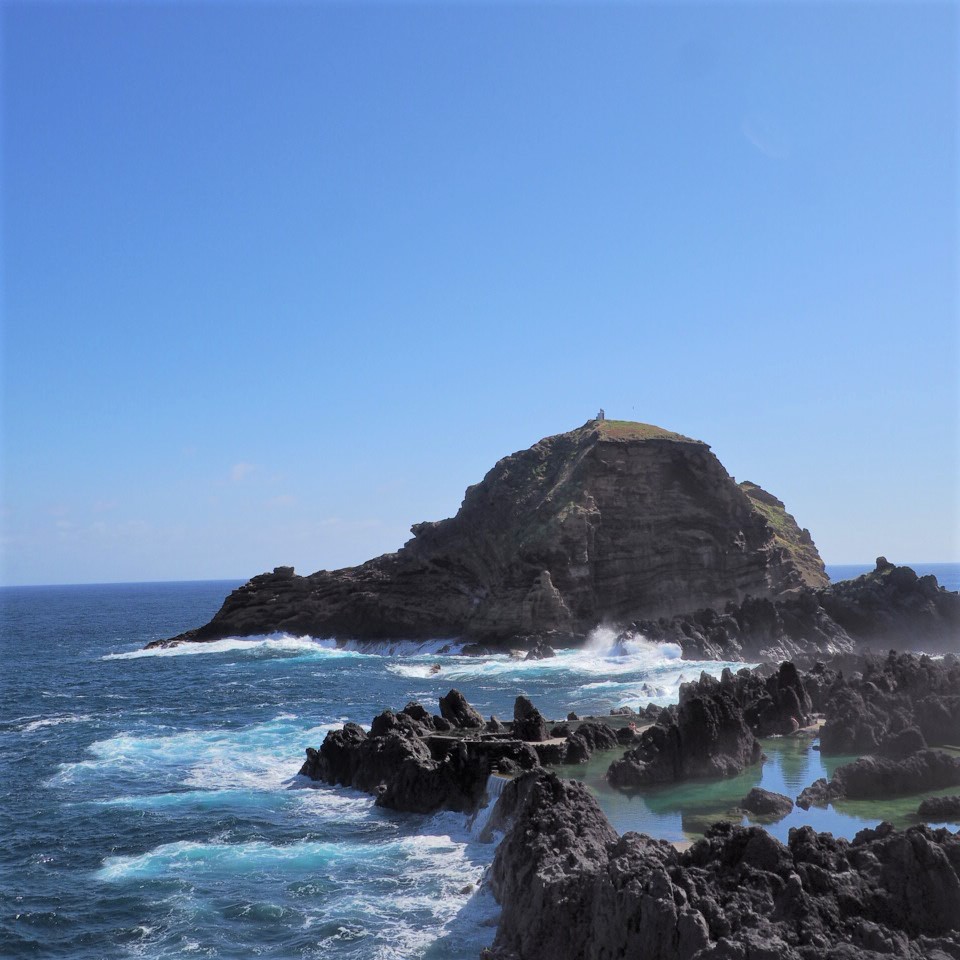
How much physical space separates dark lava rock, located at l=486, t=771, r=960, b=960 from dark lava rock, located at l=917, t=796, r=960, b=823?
6.41m

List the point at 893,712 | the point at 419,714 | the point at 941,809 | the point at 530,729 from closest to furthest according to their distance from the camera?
the point at 941,809 → the point at 893,712 → the point at 530,729 → the point at 419,714

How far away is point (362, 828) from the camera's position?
33781 millimetres

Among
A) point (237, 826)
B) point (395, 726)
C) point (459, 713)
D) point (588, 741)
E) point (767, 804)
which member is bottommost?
point (237, 826)

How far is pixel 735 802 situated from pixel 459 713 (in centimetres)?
1654

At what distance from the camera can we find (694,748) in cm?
3553

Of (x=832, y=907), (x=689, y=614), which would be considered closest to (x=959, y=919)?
(x=832, y=907)

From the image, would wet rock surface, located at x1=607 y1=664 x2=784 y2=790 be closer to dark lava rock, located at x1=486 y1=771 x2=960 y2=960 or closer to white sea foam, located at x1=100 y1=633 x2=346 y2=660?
dark lava rock, located at x1=486 y1=771 x2=960 y2=960

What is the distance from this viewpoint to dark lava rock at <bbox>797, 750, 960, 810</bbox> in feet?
98.5

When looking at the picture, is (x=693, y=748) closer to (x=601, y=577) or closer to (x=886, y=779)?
(x=886, y=779)

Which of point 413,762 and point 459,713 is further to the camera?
point 459,713

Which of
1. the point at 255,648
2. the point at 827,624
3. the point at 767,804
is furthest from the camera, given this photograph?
the point at 255,648

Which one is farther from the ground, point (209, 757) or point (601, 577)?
point (601, 577)

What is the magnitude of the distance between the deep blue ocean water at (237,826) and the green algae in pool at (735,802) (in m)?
0.16

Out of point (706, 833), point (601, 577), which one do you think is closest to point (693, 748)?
point (706, 833)
